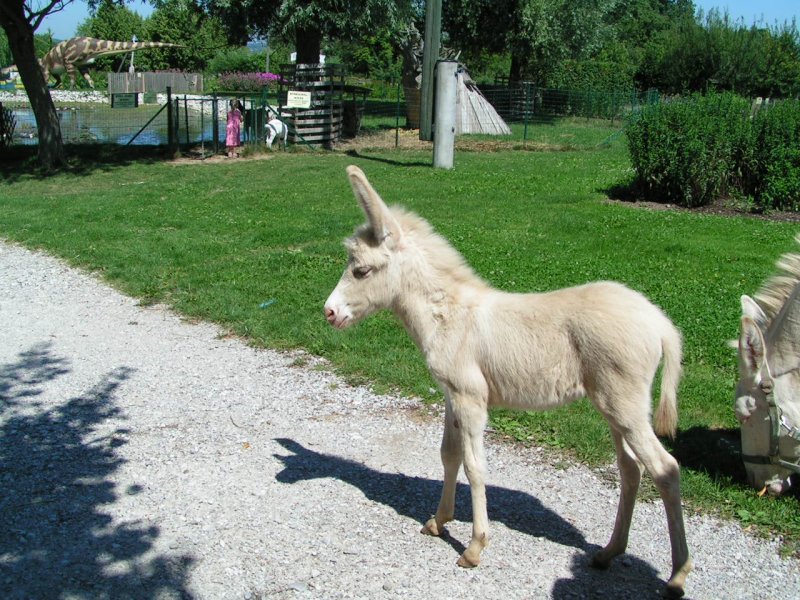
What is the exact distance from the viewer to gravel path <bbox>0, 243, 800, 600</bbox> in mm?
4109

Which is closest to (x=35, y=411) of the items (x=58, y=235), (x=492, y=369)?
(x=492, y=369)

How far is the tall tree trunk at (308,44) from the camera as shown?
89.7 feet

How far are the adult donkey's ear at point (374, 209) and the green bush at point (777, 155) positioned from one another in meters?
12.6

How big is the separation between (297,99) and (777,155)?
16.3 m

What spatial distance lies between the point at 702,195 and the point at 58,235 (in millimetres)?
12443

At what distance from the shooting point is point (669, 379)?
409 centimetres

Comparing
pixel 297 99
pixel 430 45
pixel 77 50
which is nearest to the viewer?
pixel 430 45

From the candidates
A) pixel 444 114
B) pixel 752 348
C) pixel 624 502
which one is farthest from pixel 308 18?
pixel 624 502

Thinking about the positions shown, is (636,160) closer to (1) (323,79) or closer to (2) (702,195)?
(2) (702,195)

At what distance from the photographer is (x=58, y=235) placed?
13.2 metres

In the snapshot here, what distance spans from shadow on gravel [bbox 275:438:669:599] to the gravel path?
0.01 meters

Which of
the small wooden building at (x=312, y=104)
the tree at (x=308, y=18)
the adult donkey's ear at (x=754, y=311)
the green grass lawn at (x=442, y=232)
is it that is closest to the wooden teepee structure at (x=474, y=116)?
the tree at (x=308, y=18)

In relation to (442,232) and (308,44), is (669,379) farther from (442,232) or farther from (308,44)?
(308,44)

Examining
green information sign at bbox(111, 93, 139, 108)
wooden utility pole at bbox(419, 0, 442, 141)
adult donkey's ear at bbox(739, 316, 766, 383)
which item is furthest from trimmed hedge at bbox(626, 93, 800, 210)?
green information sign at bbox(111, 93, 139, 108)
